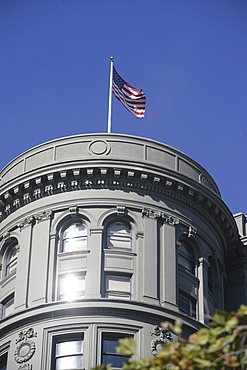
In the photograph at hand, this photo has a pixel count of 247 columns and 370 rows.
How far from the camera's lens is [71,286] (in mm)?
42250

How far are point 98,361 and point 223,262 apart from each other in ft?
39.3

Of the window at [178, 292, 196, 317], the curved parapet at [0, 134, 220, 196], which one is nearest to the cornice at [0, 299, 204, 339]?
the window at [178, 292, 196, 317]

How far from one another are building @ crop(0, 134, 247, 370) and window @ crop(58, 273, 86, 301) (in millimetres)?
45

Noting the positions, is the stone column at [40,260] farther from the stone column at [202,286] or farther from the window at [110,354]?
the stone column at [202,286]

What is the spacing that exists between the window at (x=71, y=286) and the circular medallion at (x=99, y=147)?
249 inches

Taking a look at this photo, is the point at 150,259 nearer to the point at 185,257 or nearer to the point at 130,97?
the point at 185,257

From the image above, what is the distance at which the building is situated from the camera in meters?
40.5

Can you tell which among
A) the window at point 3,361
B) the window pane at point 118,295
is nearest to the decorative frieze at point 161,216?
the window pane at point 118,295

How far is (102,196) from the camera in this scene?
146 ft

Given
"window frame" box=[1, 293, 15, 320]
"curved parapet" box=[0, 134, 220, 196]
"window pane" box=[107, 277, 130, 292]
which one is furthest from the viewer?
"curved parapet" box=[0, 134, 220, 196]

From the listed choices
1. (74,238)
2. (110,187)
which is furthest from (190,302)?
(110,187)

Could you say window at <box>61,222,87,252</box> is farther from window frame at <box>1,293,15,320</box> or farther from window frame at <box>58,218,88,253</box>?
window frame at <box>1,293,15,320</box>

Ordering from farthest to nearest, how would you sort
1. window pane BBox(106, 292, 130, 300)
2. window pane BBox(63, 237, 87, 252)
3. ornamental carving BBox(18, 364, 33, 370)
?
window pane BBox(63, 237, 87, 252), window pane BBox(106, 292, 130, 300), ornamental carving BBox(18, 364, 33, 370)

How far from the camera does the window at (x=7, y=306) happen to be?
43500mm
